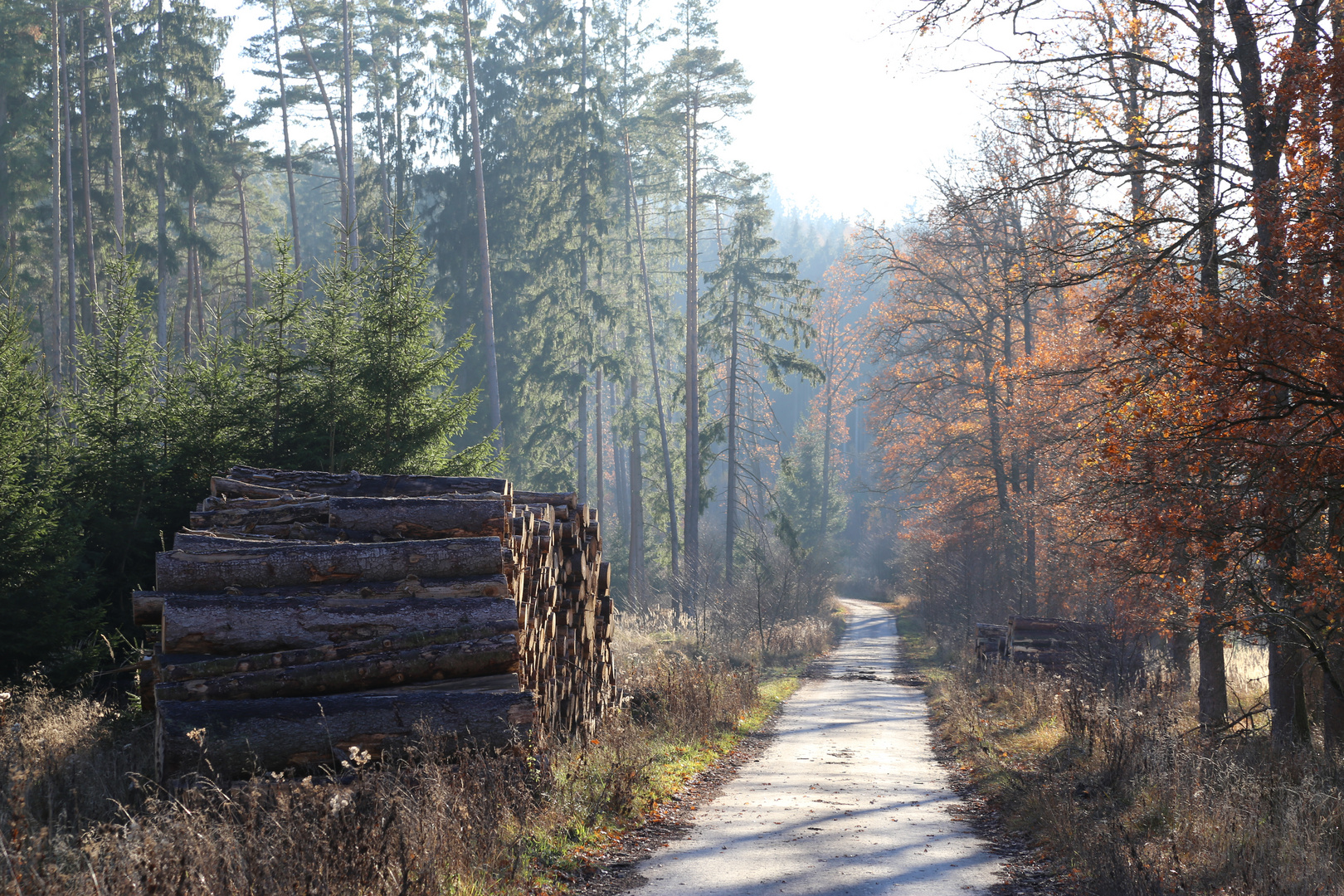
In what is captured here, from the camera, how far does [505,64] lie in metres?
35.4

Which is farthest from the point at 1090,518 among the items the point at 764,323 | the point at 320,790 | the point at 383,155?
the point at 383,155

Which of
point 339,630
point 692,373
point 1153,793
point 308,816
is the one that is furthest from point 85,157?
point 1153,793

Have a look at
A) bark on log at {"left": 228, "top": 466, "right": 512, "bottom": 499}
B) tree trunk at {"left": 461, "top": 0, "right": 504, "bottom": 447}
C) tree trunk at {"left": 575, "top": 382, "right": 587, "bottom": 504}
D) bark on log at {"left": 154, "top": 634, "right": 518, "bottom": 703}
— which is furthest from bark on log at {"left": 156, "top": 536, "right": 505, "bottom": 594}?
tree trunk at {"left": 575, "top": 382, "right": 587, "bottom": 504}

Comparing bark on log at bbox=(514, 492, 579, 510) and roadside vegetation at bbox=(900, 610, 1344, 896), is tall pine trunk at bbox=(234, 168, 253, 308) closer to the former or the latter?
bark on log at bbox=(514, 492, 579, 510)

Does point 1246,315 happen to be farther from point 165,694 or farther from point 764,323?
point 764,323

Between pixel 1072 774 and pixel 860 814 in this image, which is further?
pixel 1072 774

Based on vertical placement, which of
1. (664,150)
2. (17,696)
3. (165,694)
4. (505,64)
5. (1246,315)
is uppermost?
(505,64)

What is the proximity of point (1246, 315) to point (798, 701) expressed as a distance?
463 inches

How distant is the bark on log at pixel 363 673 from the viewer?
21.0 feet

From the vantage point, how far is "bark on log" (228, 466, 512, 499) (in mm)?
9859

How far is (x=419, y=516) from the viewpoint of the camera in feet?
27.0

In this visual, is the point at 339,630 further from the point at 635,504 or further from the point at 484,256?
the point at 635,504

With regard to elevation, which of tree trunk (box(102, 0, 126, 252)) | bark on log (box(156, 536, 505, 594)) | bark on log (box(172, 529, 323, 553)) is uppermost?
tree trunk (box(102, 0, 126, 252))

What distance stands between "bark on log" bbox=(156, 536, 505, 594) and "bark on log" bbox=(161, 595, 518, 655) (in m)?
0.24
